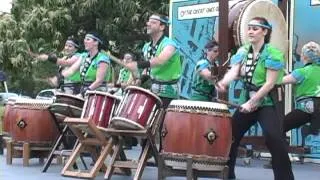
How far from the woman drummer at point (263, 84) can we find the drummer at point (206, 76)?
1.49m

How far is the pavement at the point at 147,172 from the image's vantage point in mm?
7081

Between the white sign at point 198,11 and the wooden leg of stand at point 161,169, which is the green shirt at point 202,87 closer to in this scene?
the wooden leg of stand at point 161,169

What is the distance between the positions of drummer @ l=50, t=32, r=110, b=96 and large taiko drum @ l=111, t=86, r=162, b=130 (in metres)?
1.08

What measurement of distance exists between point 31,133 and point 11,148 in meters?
0.36

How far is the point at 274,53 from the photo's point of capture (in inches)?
231

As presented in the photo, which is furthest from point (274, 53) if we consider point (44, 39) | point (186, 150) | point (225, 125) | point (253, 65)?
point (44, 39)

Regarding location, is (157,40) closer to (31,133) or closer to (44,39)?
(31,133)

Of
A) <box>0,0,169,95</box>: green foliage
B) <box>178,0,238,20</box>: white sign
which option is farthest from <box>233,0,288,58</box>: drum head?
<box>0,0,169,95</box>: green foliage

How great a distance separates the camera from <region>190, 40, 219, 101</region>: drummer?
765 cm

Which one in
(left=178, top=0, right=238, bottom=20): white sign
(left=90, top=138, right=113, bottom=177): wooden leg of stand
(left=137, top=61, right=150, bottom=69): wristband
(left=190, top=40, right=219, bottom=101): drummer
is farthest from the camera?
(left=178, top=0, right=238, bottom=20): white sign

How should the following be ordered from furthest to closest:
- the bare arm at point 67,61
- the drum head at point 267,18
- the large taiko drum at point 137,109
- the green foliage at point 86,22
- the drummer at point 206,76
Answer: the green foliage at point 86,22 < the drum head at point 267,18 < the bare arm at point 67,61 < the drummer at point 206,76 < the large taiko drum at point 137,109

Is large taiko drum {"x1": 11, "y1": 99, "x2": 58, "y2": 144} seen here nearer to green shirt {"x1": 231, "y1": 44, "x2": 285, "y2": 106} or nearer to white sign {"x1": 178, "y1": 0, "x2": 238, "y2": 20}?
green shirt {"x1": 231, "y1": 44, "x2": 285, "y2": 106}

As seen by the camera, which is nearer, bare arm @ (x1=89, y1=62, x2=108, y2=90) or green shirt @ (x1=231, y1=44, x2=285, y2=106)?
green shirt @ (x1=231, y1=44, x2=285, y2=106)

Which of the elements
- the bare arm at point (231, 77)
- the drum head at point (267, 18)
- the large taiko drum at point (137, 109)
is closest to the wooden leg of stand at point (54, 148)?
the large taiko drum at point (137, 109)
